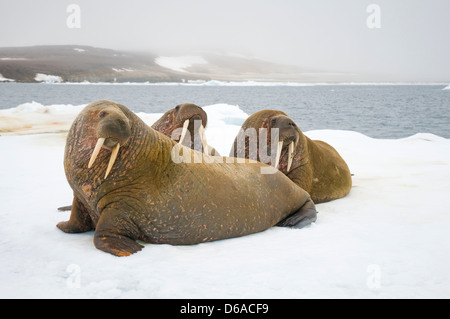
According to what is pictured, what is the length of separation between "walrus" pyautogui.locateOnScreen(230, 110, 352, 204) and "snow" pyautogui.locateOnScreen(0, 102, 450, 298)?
24 centimetres

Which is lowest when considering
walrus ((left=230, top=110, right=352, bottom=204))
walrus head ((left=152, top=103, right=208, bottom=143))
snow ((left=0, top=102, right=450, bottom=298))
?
snow ((left=0, top=102, right=450, bottom=298))

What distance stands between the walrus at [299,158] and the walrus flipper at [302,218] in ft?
2.33

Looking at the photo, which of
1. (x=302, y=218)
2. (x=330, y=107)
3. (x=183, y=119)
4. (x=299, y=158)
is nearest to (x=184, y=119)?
(x=183, y=119)

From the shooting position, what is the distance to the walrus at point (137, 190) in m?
3.45

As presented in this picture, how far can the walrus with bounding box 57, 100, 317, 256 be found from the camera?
3445mm

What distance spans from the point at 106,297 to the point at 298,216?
90.3 inches

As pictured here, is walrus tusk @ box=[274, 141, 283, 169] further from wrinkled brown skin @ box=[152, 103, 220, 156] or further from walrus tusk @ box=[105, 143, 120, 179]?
walrus tusk @ box=[105, 143, 120, 179]

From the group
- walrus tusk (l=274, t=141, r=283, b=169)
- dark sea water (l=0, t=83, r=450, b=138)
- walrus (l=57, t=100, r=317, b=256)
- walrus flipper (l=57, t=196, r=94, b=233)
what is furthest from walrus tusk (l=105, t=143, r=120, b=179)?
dark sea water (l=0, t=83, r=450, b=138)

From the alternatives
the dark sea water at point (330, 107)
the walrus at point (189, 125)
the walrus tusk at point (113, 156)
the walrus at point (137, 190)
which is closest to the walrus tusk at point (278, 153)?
the walrus at point (189, 125)

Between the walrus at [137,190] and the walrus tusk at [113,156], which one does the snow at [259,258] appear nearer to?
the walrus at [137,190]

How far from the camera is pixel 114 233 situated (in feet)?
11.3

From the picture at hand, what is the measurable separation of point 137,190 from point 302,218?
1738mm

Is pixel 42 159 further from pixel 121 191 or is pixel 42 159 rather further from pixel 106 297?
pixel 106 297
